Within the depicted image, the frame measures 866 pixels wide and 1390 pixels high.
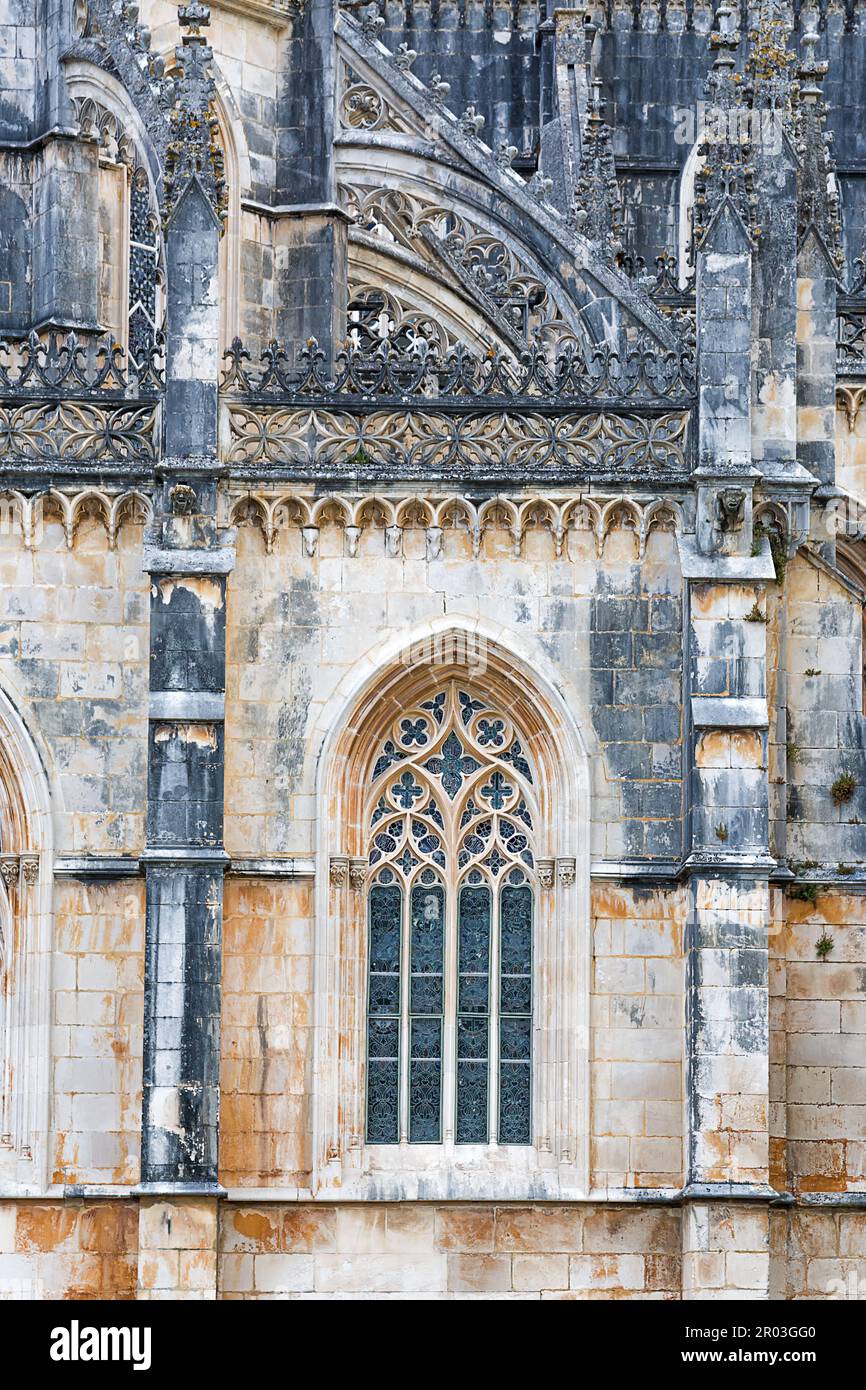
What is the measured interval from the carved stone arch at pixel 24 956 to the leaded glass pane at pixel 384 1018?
2878mm

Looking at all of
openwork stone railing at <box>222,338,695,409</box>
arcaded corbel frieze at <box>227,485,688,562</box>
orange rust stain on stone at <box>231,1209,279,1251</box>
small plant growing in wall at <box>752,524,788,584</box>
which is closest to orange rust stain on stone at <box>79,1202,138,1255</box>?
orange rust stain on stone at <box>231,1209,279,1251</box>

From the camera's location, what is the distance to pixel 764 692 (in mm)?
29562

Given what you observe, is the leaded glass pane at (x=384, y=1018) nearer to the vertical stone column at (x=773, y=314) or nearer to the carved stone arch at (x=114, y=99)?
the vertical stone column at (x=773, y=314)

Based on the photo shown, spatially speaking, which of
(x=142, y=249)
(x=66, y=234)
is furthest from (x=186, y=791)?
(x=142, y=249)

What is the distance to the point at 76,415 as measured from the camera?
2992 cm

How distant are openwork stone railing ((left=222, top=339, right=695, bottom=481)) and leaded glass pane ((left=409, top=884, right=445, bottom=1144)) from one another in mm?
3891

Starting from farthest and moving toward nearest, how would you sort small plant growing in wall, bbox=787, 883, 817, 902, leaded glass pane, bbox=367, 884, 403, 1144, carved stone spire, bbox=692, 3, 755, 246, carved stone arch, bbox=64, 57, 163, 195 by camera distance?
carved stone arch, bbox=64, 57, 163, 195
small plant growing in wall, bbox=787, 883, 817, 902
carved stone spire, bbox=692, 3, 755, 246
leaded glass pane, bbox=367, 884, 403, 1144

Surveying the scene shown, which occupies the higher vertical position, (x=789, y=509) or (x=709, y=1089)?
(x=789, y=509)

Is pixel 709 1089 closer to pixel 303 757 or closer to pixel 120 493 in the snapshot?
pixel 303 757

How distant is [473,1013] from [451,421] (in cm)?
533

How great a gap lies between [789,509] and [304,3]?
33.8ft

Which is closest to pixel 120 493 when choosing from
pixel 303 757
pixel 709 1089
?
pixel 303 757

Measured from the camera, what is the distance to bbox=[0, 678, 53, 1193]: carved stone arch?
96.0 feet

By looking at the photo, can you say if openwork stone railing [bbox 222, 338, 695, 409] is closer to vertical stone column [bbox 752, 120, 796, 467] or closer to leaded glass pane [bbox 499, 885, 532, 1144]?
vertical stone column [bbox 752, 120, 796, 467]
